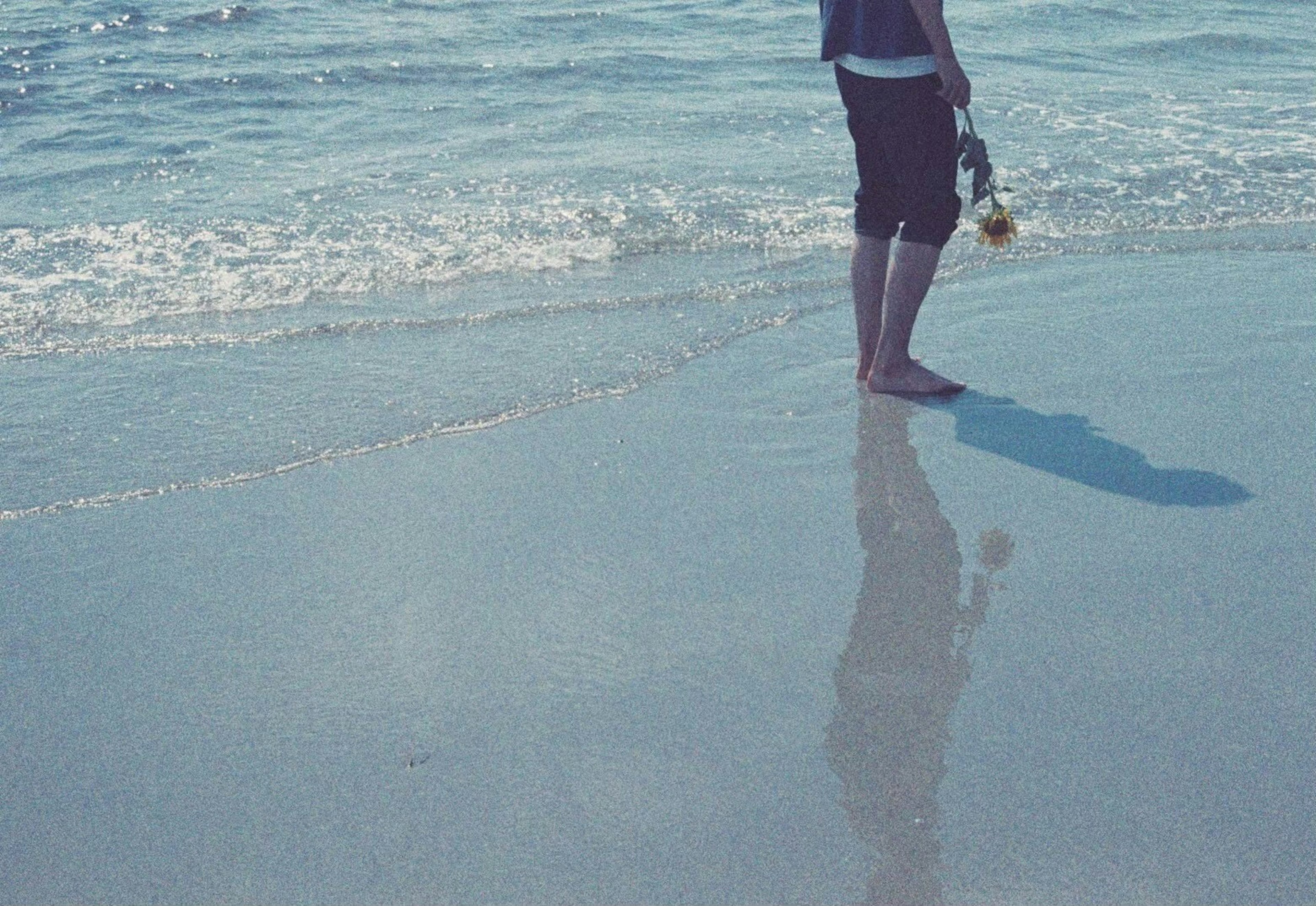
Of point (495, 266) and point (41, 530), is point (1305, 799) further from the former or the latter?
point (495, 266)

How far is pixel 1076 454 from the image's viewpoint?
400 centimetres

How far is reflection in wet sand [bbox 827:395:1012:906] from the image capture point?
255 cm

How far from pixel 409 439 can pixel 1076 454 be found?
1.80m

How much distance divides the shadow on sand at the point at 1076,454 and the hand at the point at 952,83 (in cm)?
84

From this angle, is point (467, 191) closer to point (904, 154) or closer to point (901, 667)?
point (904, 154)

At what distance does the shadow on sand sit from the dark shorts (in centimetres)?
54

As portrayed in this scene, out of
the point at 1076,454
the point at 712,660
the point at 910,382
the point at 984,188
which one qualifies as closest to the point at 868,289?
the point at 910,382

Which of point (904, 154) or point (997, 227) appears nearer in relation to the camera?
point (904, 154)

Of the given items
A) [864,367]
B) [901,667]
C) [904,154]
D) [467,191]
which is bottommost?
[901,667]

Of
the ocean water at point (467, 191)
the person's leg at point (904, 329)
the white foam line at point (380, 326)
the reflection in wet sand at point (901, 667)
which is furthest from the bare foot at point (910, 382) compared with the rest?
the white foam line at point (380, 326)

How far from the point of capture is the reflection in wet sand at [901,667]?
255 centimetres

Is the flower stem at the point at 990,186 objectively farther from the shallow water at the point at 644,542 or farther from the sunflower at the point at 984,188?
the shallow water at the point at 644,542

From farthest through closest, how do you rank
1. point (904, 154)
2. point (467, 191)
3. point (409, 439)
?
point (467, 191)
point (904, 154)
point (409, 439)

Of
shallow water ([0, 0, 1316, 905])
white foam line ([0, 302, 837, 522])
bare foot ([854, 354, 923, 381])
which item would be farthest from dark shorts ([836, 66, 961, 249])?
white foam line ([0, 302, 837, 522])
